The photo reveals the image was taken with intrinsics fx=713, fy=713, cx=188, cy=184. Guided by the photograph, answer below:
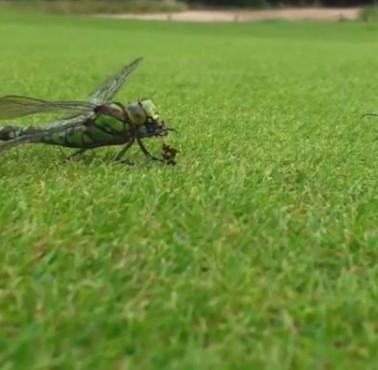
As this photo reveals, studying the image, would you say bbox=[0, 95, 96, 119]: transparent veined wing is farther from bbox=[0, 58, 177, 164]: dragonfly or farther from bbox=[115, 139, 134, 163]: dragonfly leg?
bbox=[115, 139, 134, 163]: dragonfly leg

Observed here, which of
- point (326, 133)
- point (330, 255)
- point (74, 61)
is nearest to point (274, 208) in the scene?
point (330, 255)

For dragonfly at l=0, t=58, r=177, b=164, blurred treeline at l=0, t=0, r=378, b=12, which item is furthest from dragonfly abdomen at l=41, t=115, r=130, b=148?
blurred treeline at l=0, t=0, r=378, b=12

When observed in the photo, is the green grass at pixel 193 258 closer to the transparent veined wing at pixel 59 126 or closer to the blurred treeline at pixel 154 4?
the transparent veined wing at pixel 59 126

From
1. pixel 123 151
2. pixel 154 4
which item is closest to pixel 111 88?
pixel 123 151

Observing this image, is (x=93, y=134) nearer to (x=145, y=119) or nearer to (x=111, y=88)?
(x=145, y=119)

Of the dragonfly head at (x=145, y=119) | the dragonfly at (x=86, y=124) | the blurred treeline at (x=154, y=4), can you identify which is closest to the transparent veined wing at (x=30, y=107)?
the dragonfly at (x=86, y=124)

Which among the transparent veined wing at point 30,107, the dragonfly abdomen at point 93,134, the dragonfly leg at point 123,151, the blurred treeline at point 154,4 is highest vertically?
the transparent veined wing at point 30,107

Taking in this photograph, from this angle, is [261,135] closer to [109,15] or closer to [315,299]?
[315,299]

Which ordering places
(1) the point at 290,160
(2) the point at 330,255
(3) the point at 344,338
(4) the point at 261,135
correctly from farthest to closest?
(4) the point at 261,135
(1) the point at 290,160
(2) the point at 330,255
(3) the point at 344,338
